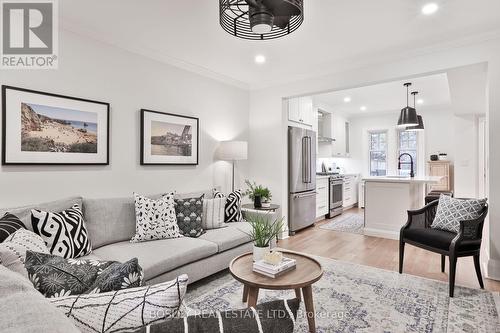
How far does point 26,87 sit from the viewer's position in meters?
2.47

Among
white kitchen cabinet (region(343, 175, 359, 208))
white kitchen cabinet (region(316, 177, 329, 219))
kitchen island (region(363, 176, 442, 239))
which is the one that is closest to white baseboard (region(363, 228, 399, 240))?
kitchen island (region(363, 176, 442, 239))

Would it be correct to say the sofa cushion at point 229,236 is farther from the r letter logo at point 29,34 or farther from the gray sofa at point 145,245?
the r letter logo at point 29,34

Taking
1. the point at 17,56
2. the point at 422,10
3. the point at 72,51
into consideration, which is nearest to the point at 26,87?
the point at 17,56

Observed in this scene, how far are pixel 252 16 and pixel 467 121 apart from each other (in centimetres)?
542

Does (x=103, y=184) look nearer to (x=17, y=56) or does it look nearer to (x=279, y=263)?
(x=17, y=56)

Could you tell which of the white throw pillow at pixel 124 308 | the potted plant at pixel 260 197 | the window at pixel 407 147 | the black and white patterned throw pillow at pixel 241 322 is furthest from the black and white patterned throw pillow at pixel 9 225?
the window at pixel 407 147

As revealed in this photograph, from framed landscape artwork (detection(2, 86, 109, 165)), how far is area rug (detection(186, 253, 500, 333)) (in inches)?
67.8

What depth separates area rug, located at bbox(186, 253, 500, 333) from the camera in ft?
6.83

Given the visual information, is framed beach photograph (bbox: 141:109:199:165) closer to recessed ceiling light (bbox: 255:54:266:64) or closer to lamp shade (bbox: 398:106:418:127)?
recessed ceiling light (bbox: 255:54:266:64)

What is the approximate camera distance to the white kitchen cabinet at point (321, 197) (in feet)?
19.0

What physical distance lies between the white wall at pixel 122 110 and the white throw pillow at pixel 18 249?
1166 mm

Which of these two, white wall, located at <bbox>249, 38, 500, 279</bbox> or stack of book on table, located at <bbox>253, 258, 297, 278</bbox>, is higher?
white wall, located at <bbox>249, 38, 500, 279</bbox>

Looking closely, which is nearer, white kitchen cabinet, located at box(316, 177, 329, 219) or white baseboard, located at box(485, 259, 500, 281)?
white baseboard, located at box(485, 259, 500, 281)

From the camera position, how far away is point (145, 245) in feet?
8.49
